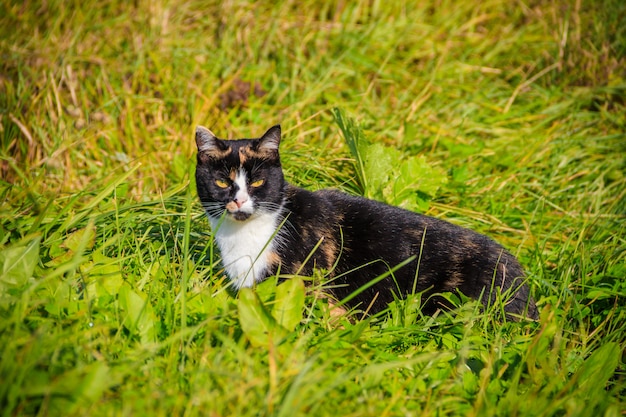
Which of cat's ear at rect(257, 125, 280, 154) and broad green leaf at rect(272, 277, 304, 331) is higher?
cat's ear at rect(257, 125, 280, 154)

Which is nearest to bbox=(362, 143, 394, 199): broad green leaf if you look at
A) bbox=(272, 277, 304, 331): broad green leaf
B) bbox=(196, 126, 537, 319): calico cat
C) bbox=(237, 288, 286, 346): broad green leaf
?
bbox=(196, 126, 537, 319): calico cat

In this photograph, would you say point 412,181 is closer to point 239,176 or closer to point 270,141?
point 270,141

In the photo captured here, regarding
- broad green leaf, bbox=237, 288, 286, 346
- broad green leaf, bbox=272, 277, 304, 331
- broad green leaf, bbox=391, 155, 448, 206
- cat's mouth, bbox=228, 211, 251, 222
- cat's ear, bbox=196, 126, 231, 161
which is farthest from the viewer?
broad green leaf, bbox=391, 155, 448, 206

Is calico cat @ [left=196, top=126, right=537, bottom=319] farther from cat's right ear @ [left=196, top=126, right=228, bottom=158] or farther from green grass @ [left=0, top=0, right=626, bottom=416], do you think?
green grass @ [left=0, top=0, right=626, bottom=416]

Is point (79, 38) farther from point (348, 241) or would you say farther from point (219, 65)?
point (348, 241)

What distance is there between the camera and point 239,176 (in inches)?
112

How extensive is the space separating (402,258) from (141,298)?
53.3 inches

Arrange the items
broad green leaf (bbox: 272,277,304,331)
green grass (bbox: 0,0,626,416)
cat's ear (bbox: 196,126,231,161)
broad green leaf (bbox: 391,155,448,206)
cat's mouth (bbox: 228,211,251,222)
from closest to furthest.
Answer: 1. green grass (bbox: 0,0,626,416)
2. broad green leaf (bbox: 272,277,304,331)
3. cat's mouth (bbox: 228,211,251,222)
4. cat's ear (bbox: 196,126,231,161)
5. broad green leaf (bbox: 391,155,448,206)

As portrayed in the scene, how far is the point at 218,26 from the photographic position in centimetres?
517

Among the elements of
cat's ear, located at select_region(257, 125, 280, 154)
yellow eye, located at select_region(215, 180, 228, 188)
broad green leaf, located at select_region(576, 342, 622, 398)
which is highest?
cat's ear, located at select_region(257, 125, 280, 154)

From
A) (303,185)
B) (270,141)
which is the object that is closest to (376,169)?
(303,185)

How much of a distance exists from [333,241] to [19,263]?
→ 4.89 ft

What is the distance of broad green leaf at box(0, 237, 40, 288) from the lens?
88.4 inches

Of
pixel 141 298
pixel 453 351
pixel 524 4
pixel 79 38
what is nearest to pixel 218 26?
pixel 79 38
